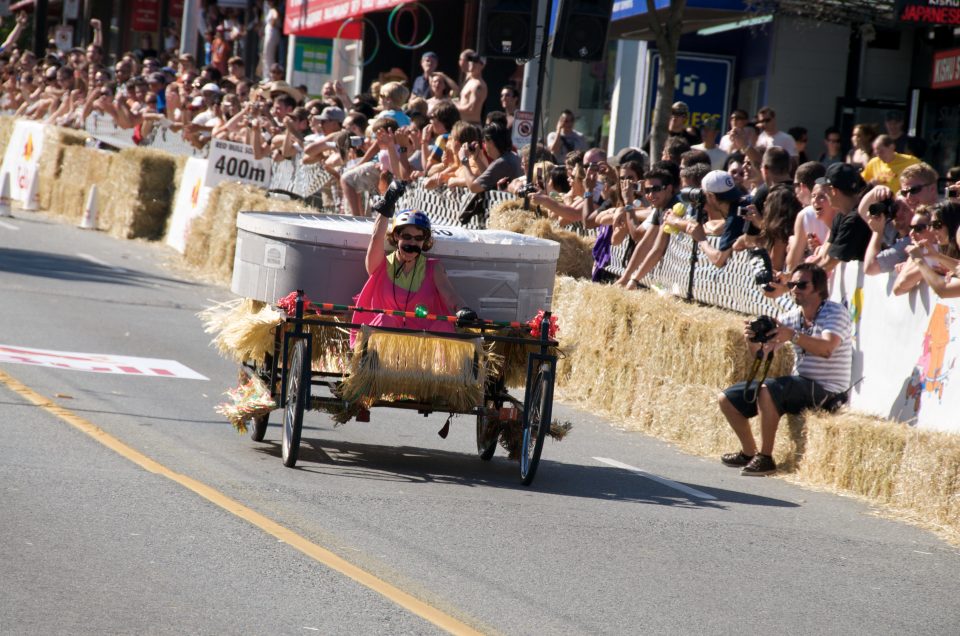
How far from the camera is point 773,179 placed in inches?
530

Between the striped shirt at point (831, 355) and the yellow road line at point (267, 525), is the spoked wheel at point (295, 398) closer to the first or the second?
the yellow road line at point (267, 525)

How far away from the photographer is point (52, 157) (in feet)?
95.7

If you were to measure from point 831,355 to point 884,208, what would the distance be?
51.6 inches

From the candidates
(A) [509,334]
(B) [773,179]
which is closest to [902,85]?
(B) [773,179]

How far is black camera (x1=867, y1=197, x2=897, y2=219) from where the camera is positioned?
11133 millimetres

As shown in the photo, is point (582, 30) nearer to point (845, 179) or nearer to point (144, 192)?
point (845, 179)

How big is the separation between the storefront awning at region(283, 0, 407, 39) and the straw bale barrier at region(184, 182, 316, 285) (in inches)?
311

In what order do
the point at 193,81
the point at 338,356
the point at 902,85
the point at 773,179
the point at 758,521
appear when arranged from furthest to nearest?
the point at 193,81 → the point at 902,85 → the point at 773,179 → the point at 338,356 → the point at 758,521

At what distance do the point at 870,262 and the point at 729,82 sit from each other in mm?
15392

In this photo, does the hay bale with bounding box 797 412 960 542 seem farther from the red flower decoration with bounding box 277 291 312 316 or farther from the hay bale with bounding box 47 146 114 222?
the hay bale with bounding box 47 146 114 222

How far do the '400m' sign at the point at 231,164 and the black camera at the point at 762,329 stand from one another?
13.9 meters

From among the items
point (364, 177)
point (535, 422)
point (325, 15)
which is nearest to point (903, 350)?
point (535, 422)

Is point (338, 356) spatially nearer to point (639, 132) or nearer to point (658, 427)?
point (658, 427)

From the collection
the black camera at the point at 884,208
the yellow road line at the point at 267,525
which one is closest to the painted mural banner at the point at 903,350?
the black camera at the point at 884,208
